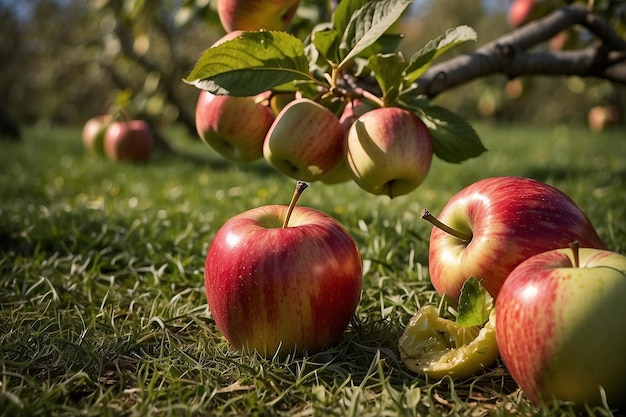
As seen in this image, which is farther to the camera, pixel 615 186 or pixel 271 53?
pixel 615 186

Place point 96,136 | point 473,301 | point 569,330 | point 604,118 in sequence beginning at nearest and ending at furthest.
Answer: point 569,330
point 473,301
point 96,136
point 604,118

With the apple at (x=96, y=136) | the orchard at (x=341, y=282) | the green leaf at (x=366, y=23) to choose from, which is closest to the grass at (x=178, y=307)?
the orchard at (x=341, y=282)

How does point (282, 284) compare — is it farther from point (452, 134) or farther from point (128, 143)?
point (128, 143)

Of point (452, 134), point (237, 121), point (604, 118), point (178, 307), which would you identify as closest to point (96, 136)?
point (178, 307)

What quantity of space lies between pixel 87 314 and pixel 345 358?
0.84 metres

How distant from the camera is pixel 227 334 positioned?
4.68 ft

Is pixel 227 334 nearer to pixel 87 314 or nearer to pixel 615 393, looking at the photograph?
pixel 87 314

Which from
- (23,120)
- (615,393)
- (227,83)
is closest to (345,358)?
(615,393)

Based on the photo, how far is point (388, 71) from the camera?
1.46 meters

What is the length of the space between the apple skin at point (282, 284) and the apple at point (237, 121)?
299 mm

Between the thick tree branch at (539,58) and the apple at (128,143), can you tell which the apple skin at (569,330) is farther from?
the apple at (128,143)

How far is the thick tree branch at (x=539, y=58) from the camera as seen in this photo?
1.92 metres

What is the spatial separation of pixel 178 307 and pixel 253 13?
917mm

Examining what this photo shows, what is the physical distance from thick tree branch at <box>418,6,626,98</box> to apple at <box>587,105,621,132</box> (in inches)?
231
